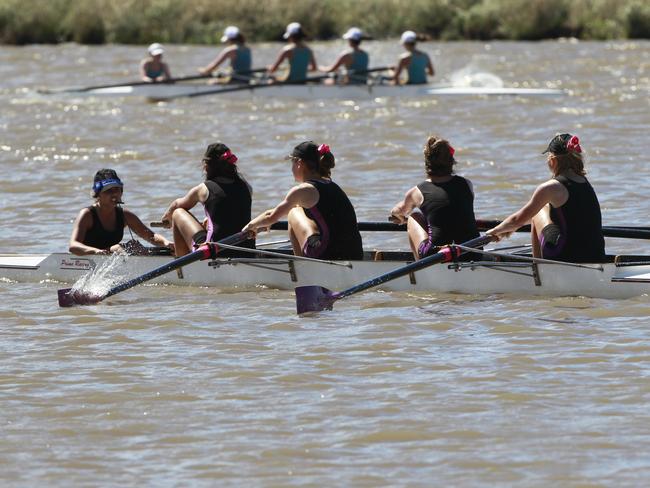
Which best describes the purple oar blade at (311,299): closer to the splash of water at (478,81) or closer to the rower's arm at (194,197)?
the rower's arm at (194,197)

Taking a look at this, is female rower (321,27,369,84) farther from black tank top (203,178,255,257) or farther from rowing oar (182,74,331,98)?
black tank top (203,178,255,257)

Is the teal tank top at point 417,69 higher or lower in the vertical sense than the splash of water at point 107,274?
higher

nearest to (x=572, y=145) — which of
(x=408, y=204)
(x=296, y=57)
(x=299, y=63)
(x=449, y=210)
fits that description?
(x=449, y=210)

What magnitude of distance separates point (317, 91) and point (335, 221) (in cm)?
1367

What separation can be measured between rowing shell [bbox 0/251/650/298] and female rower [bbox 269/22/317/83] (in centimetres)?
1292

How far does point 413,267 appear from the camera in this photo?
Answer: 32.7 ft

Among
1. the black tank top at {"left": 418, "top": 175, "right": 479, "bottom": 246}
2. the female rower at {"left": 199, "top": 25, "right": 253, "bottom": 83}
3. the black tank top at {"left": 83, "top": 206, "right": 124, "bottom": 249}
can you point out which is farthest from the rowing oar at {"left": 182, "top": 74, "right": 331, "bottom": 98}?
the black tank top at {"left": 418, "top": 175, "right": 479, "bottom": 246}

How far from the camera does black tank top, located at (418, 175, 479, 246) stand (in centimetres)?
1024

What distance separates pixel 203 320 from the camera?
32.2ft

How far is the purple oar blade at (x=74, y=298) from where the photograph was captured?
1028 cm

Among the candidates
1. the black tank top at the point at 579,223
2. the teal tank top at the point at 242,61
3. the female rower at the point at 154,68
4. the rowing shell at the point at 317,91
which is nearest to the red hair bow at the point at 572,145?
the black tank top at the point at 579,223

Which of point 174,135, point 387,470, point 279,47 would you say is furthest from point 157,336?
point 279,47

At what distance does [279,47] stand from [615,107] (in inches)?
630

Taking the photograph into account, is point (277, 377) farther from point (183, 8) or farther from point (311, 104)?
point (183, 8)
